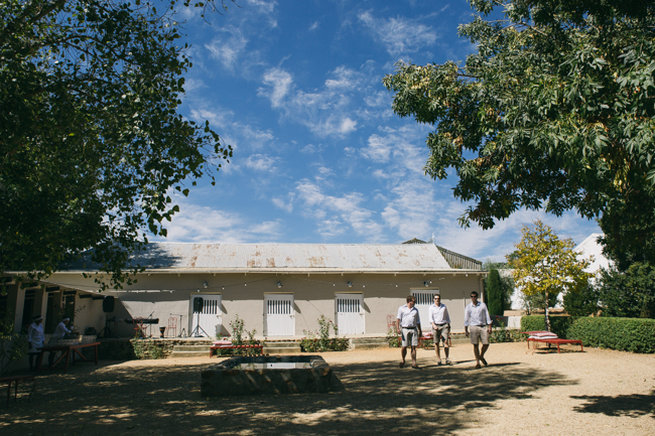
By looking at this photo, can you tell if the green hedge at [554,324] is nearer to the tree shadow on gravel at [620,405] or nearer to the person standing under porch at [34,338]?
the tree shadow on gravel at [620,405]

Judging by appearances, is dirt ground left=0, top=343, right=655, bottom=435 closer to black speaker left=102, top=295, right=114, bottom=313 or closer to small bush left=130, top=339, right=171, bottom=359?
small bush left=130, top=339, right=171, bottom=359

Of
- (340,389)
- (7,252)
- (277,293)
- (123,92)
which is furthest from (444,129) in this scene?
(277,293)

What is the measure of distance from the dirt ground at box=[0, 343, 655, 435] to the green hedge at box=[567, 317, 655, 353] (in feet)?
9.63

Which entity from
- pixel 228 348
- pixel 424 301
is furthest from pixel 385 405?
pixel 424 301

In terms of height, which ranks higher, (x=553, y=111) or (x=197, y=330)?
(x=553, y=111)

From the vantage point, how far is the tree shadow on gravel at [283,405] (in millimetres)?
5516

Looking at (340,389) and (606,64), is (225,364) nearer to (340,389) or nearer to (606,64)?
(340,389)

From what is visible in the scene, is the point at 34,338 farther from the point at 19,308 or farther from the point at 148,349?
the point at 148,349

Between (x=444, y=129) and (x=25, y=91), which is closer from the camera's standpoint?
(x=25, y=91)

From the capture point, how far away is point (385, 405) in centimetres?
652

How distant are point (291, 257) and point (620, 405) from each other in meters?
15.8

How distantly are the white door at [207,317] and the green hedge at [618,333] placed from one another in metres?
13.9

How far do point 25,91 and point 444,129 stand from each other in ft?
22.8

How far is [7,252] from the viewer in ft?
23.7
